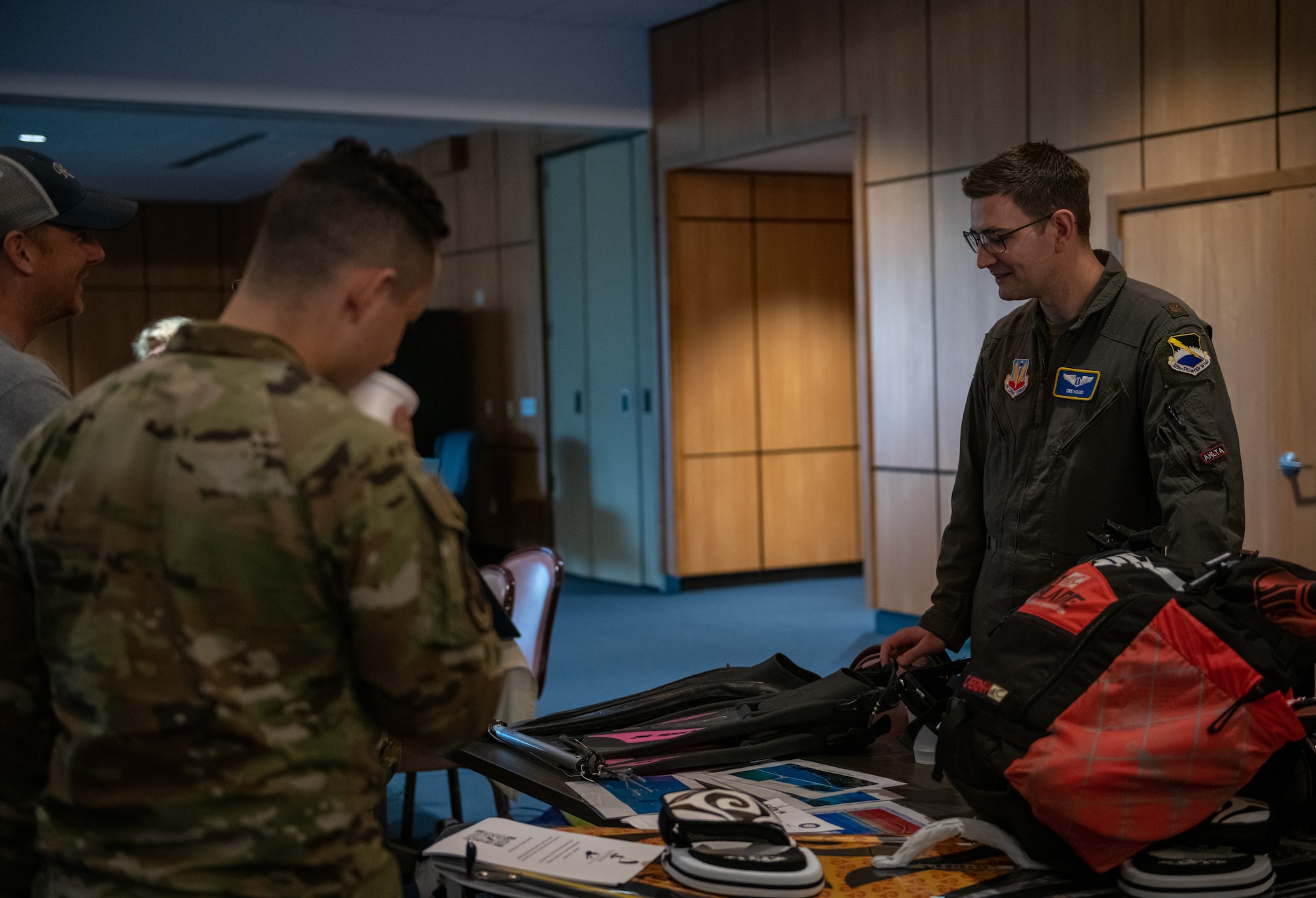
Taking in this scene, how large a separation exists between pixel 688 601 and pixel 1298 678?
644cm

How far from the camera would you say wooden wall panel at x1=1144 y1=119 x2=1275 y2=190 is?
487 cm

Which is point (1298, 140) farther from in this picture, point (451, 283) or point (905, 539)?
point (451, 283)

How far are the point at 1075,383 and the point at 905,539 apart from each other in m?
4.56

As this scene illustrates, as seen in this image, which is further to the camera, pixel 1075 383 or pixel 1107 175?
pixel 1107 175

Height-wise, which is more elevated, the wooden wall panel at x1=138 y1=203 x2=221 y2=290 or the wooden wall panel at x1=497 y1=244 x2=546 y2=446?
the wooden wall panel at x1=138 y1=203 x2=221 y2=290

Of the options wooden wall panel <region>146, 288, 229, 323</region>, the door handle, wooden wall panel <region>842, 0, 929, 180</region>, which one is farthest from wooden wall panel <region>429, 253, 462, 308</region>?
the door handle

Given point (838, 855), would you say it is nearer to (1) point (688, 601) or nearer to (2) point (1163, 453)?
(2) point (1163, 453)

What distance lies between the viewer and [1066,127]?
5.66 meters

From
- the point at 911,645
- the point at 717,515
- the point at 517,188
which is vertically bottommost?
the point at 717,515

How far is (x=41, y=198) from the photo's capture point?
194cm

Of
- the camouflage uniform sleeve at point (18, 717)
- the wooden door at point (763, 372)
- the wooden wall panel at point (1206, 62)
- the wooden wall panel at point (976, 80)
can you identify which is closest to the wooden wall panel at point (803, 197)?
the wooden door at point (763, 372)

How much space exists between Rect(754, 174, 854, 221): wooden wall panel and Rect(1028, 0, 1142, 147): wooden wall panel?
8.62ft

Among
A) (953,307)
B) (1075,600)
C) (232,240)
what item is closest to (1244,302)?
(953,307)

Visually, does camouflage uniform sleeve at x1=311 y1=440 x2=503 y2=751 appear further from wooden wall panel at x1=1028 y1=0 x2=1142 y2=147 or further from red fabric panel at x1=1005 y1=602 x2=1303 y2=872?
wooden wall panel at x1=1028 y1=0 x2=1142 y2=147
